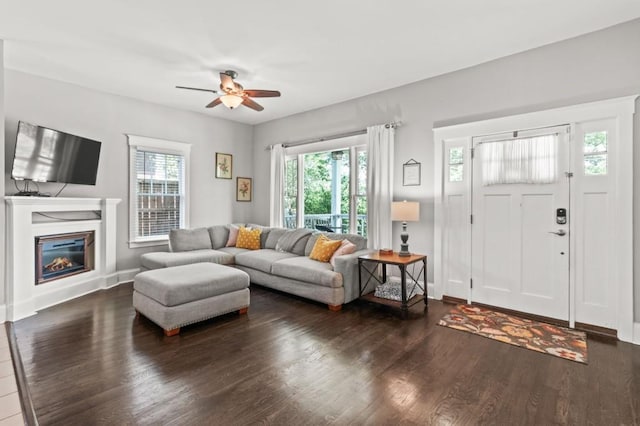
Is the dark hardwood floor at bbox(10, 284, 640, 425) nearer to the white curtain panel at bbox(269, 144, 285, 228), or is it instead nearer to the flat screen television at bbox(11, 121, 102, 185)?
the flat screen television at bbox(11, 121, 102, 185)

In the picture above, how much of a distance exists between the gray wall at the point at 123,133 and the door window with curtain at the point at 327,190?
4.17ft

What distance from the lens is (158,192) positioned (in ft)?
18.6

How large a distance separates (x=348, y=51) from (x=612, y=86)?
2.63m

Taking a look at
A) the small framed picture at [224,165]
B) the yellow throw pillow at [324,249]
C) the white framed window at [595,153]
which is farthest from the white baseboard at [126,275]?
the white framed window at [595,153]

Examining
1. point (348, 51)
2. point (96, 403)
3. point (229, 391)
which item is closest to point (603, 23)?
point (348, 51)

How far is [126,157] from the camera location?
5.26 m

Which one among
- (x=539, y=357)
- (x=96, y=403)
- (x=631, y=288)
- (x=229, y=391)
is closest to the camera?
(x=96, y=403)

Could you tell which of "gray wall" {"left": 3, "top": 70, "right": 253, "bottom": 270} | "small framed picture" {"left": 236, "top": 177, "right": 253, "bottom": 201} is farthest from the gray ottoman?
"small framed picture" {"left": 236, "top": 177, "right": 253, "bottom": 201}

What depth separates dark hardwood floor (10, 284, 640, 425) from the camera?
199cm

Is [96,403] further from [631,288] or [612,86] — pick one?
[612,86]

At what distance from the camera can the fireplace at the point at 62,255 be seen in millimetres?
4072

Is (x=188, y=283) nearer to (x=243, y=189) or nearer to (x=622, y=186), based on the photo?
(x=243, y=189)

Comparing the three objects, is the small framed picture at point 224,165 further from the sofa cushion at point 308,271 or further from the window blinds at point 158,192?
the sofa cushion at point 308,271

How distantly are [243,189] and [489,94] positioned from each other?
478 centimetres
